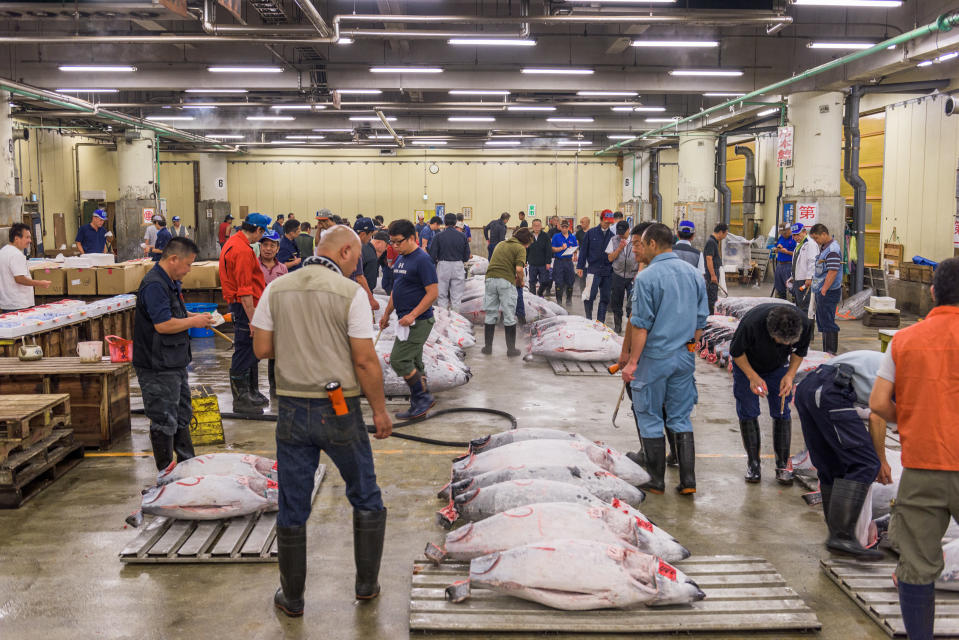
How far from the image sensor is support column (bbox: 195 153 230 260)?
31.5m

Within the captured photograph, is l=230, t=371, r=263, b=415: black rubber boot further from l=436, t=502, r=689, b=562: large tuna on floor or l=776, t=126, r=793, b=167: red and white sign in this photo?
l=776, t=126, r=793, b=167: red and white sign

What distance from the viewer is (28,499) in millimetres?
5301

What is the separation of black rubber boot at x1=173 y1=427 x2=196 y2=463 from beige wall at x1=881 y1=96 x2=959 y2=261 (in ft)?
45.6

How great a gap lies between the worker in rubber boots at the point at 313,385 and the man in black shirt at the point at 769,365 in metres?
2.59

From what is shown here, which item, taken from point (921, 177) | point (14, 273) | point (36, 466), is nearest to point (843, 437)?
point (36, 466)

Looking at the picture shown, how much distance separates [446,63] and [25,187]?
46.7 ft

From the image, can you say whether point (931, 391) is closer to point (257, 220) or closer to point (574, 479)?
point (574, 479)

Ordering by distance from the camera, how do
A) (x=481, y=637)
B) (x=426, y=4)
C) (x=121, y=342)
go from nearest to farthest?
1. (x=481, y=637)
2. (x=121, y=342)
3. (x=426, y=4)

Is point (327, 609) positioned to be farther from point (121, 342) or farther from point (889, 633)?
point (121, 342)

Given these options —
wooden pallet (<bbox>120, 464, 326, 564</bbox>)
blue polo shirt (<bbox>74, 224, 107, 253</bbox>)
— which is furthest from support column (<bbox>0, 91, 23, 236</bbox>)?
wooden pallet (<bbox>120, 464, 326, 564</bbox>)

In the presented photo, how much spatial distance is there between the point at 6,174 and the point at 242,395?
11.2 meters

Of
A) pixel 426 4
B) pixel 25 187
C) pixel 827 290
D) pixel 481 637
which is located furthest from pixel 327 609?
pixel 25 187

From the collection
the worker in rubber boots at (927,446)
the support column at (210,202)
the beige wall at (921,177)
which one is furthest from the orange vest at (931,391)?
the support column at (210,202)

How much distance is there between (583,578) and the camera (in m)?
3.61
